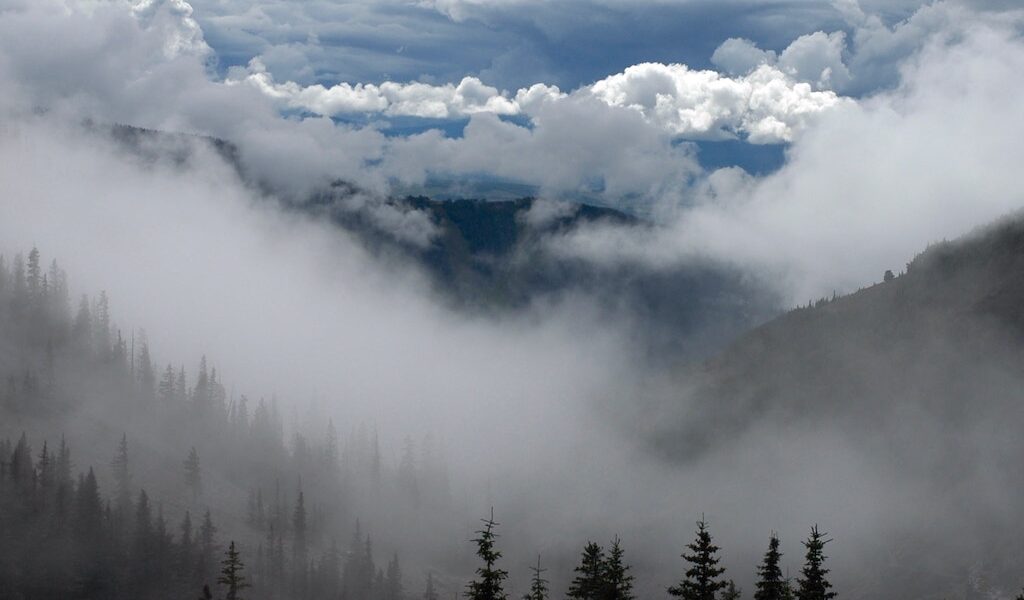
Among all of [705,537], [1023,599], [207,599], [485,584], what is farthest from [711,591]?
[207,599]

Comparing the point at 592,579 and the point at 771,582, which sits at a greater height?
the point at 592,579

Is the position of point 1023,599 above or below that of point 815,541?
below

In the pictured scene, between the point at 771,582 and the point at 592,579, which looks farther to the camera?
the point at 592,579

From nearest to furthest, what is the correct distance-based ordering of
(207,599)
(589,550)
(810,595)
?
1. (207,599)
2. (810,595)
3. (589,550)

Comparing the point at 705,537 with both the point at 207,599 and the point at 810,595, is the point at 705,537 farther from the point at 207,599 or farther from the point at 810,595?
the point at 207,599

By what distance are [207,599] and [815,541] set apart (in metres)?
47.5

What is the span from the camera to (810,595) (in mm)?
71312

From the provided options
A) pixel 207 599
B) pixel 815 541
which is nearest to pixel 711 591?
pixel 815 541

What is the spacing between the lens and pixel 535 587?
80875 mm

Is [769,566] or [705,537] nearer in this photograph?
[705,537]

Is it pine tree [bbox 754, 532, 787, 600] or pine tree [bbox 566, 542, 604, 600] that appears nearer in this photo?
pine tree [bbox 754, 532, 787, 600]

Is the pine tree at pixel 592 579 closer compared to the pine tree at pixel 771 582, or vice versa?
the pine tree at pixel 771 582

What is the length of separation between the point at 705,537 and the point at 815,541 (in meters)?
12.6

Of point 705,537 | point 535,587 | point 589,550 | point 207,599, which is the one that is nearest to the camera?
point 207,599
